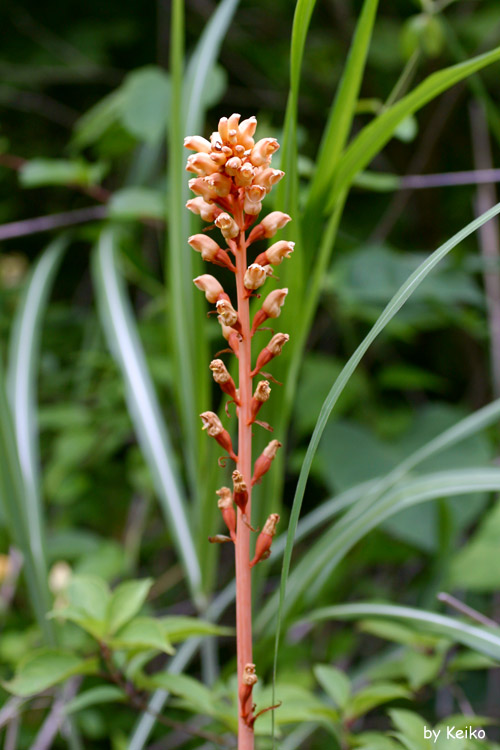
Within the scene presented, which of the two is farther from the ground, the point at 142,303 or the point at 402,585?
the point at 142,303

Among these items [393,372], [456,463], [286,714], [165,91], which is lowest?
[286,714]

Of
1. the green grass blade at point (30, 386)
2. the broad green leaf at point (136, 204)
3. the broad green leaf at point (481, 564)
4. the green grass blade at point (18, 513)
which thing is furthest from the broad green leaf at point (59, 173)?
the broad green leaf at point (481, 564)

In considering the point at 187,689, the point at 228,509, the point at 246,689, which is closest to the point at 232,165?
the point at 228,509

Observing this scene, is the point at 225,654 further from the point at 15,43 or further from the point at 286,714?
the point at 15,43

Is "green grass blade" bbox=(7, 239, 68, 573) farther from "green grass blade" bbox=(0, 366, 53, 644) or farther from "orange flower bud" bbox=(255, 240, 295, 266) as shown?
"orange flower bud" bbox=(255, 240, 295, 266)

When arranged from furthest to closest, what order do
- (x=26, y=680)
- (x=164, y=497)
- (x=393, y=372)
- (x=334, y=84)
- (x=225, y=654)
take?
(x=334, y=84) → (x=225, y=654) → (x=393, y=372) → (x=164, y=497) → (x=26, y=680)

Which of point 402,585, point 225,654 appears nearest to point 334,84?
point 402,585

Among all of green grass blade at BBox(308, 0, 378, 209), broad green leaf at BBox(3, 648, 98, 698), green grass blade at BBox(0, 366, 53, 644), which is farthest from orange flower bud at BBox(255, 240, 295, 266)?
green grass blade at BBox(0, 366, 53, 644)
